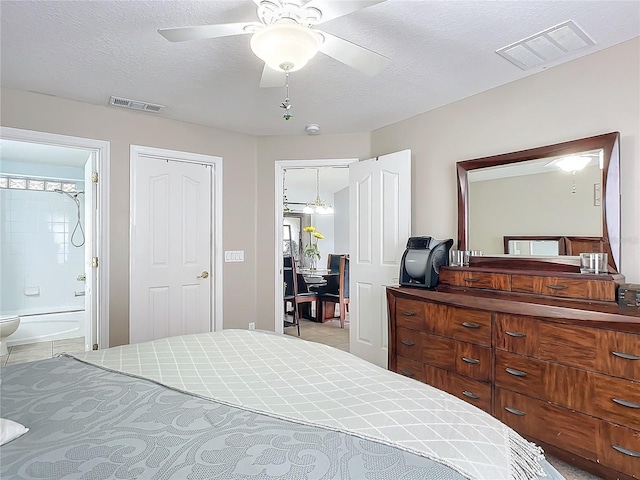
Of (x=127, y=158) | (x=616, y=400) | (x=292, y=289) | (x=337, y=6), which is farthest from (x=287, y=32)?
(x=292, y=289)

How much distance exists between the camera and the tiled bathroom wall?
16.6 feet

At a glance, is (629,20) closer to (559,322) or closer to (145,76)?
(559,322)

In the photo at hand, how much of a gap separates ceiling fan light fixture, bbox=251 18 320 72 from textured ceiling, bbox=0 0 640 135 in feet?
1.33

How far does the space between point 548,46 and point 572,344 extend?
1.70m

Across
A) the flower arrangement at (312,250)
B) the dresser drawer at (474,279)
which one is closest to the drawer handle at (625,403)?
the dresser drawer at (474,279)

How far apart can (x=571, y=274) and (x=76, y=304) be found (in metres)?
5.92

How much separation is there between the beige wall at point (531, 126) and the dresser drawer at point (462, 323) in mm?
831

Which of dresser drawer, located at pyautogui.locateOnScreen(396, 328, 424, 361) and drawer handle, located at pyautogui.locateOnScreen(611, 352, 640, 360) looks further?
dresser drawer, located at pyautogui.locateOnScreen(396, 328, 424, 361)

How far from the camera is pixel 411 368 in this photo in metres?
2.79

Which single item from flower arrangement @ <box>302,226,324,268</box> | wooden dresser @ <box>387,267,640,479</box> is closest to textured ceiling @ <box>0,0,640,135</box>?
wooden dresser @ <box>387,267,640,479</box>

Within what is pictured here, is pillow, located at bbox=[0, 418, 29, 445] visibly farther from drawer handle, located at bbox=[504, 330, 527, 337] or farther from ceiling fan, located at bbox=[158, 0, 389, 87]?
drawer handle, located at bbox=[504, 330, 527, 337]

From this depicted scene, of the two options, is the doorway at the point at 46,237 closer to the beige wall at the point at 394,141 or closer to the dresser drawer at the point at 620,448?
the beige wall at the point at 394,141

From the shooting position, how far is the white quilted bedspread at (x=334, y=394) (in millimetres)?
954

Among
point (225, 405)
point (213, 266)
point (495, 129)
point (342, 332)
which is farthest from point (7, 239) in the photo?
point (495, 129)
